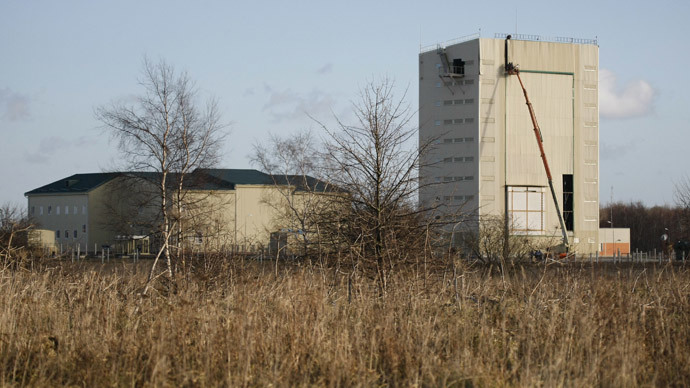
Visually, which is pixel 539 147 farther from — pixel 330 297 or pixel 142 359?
pixel 142 359

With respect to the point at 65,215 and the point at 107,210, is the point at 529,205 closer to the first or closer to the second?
the point at 107,210

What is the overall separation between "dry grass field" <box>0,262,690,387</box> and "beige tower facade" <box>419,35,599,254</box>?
151 feet

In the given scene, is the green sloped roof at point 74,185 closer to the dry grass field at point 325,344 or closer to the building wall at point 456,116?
the building wall at point 456,116

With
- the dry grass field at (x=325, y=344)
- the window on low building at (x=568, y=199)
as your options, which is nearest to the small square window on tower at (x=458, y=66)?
the window on low building at (x=568, y=199)

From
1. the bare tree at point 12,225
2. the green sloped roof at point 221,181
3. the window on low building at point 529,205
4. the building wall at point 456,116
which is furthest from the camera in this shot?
the building wall at point 456,116

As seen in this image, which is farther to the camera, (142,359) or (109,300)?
(109,300)

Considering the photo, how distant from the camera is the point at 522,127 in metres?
59.1

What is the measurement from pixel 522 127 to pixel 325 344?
51.8 meters

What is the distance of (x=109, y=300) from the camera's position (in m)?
11.7

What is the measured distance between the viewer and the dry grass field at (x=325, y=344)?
8750 mm

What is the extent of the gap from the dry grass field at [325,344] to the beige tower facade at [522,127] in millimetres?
46037

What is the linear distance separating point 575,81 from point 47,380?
56674mm

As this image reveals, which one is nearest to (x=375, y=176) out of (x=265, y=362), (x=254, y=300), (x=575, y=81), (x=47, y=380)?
(x=254, y=300)

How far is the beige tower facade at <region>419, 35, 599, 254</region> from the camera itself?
58.2 m
